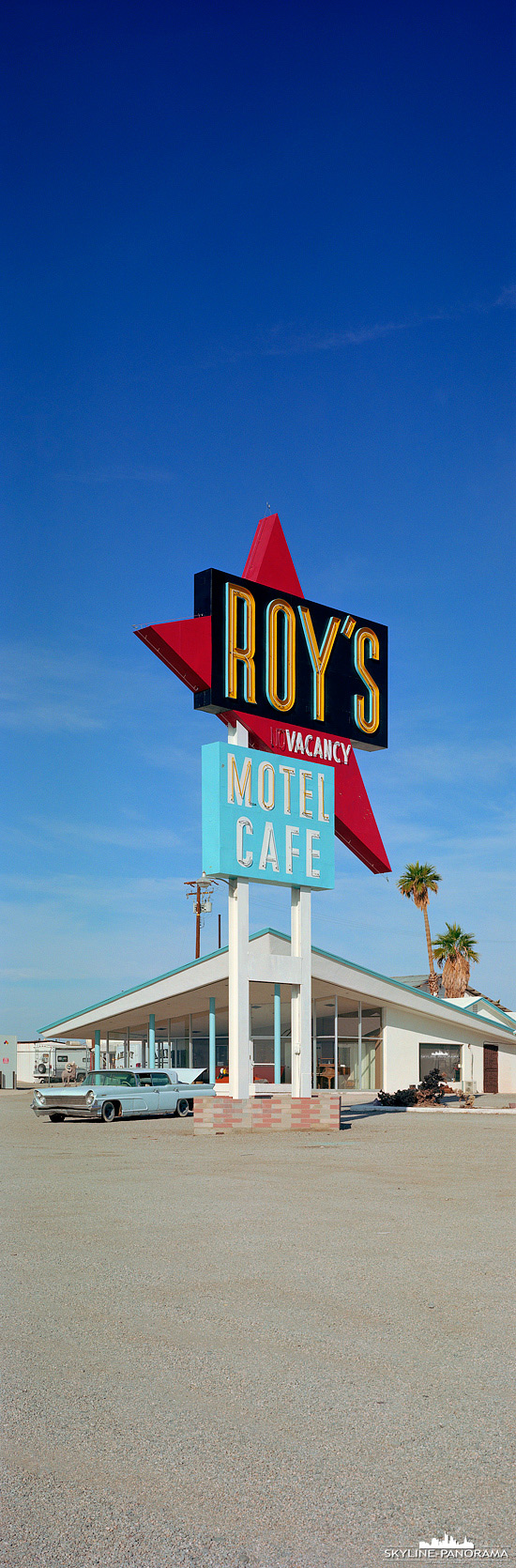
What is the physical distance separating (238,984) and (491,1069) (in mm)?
26572

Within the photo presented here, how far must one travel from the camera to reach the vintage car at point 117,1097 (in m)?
25.2

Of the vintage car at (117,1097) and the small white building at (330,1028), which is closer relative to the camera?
the vintage car at (117,1097)

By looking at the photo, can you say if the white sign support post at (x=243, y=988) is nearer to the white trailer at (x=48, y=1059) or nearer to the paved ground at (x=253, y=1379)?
the paved ground at (x=253, y=1379)

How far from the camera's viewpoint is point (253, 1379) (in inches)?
207

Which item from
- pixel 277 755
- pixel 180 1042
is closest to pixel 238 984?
pixel 277 755

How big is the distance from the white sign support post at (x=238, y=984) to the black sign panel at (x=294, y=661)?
157 centimetres

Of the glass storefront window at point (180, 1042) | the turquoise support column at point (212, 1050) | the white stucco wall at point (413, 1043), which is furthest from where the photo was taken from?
the glass storefront window at point (180, 1042)

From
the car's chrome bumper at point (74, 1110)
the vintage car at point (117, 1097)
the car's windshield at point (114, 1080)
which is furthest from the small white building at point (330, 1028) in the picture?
the car's chrome bumper at point (74, 1110)

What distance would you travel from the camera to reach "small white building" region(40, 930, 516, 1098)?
133 feet

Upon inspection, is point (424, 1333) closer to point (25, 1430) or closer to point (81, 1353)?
point (81, 1353)

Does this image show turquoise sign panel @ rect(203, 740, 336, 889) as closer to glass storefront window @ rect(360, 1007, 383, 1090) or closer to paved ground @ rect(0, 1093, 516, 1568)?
paved ground @ rect(0, 1093, 516, 1568)

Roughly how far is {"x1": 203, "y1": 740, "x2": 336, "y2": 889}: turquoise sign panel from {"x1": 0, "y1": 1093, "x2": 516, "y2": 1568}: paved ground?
12.9m

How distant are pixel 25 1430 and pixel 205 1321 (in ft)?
6.28

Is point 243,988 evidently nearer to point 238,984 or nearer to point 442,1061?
point 238,984
